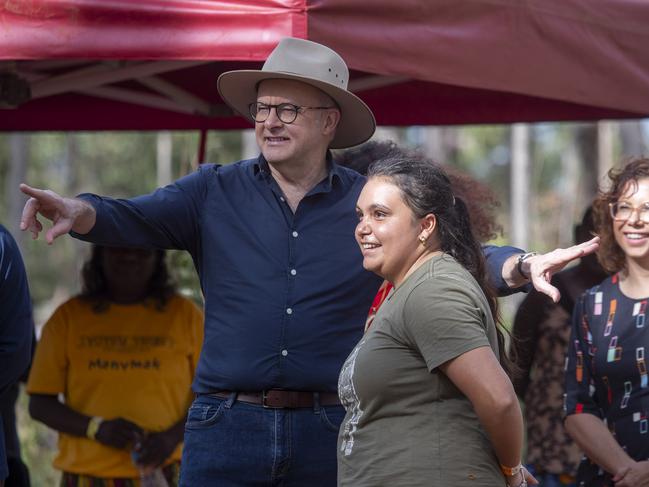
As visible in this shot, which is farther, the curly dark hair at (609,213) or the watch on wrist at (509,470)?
the curly dark hair at (609,213)

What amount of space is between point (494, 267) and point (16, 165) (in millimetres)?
15250

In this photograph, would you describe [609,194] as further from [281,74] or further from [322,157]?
[281,74]

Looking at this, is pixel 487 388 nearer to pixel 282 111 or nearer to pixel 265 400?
pixel 265 400

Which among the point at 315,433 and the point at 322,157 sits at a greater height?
the point at 322,157

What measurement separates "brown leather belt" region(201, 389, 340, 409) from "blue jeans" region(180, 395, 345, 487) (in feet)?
0.05

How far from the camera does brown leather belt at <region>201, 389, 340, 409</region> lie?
11.3 ft

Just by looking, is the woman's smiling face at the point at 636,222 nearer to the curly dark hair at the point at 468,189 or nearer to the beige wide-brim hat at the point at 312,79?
the curly dark hair at the point at 468,189

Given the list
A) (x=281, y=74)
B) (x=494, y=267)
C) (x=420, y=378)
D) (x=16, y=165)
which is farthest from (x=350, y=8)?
(x=16, y=165)

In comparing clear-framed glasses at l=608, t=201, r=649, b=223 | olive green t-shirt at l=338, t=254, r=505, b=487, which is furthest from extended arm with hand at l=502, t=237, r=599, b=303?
clear-framed glasses at l=608, t=201, r=649, b=223

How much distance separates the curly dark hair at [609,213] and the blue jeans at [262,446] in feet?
4.24

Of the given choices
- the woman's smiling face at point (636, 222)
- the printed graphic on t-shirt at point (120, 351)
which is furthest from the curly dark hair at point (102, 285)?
the woman's smiling face at point (636, 222)

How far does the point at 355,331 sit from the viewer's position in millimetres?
3559

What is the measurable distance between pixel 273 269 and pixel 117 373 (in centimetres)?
158

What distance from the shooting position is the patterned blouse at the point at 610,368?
388 centimetres
